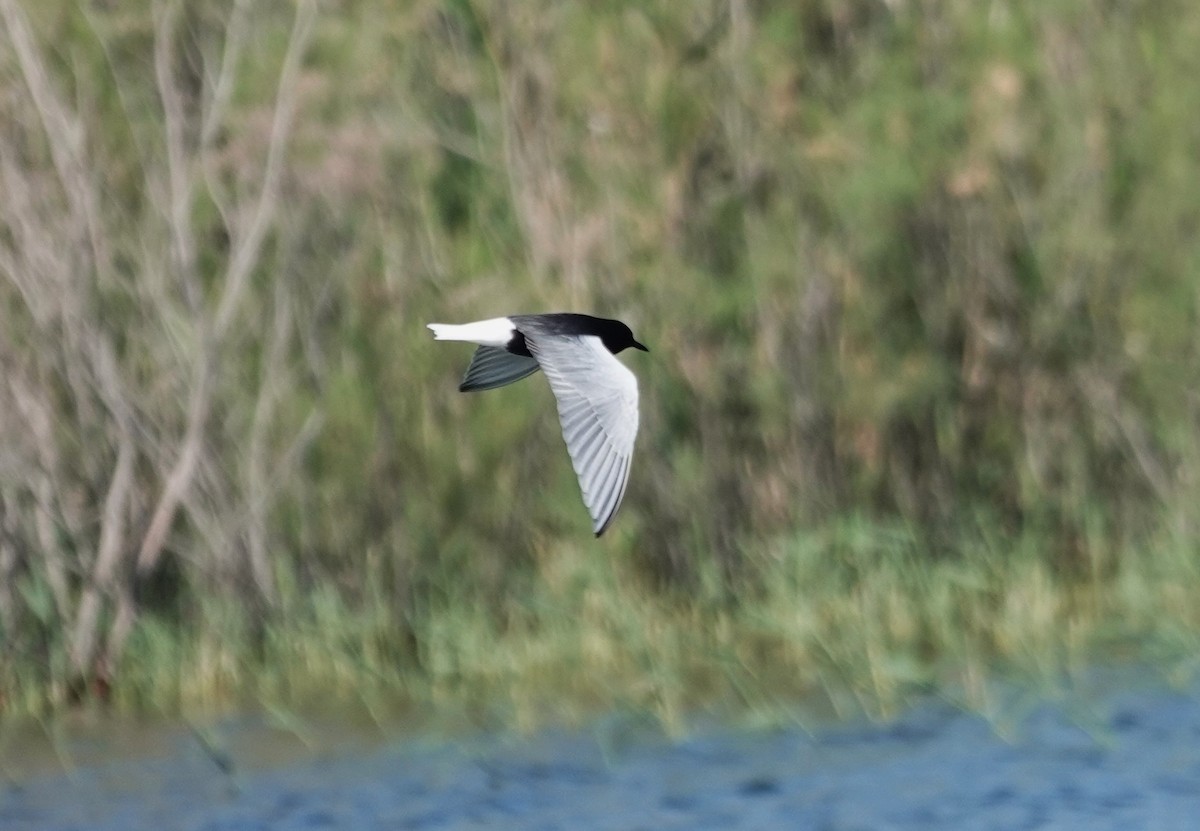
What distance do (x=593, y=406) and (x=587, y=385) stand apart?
96mm

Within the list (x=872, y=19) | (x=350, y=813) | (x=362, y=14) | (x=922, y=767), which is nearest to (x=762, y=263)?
(x=872, y=19)

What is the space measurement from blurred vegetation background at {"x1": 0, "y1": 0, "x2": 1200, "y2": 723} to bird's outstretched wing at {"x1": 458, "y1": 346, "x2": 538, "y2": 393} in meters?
1.14

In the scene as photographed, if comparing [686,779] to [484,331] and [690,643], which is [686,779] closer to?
[690,643]

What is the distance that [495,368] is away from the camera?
586 centimetres

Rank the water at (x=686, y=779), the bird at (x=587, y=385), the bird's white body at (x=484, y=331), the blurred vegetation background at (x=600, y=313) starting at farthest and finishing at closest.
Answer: the blurred vegetation background at (x=600, y=313), the water at (x=686, y=779), the bird's white body at (x=484, y=331), the bird at (x=587, y=385)

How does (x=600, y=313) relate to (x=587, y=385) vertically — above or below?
above

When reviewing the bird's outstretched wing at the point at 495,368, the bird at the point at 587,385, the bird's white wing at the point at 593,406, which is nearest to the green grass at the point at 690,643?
the bird's outstretched wing at the point at 495,368

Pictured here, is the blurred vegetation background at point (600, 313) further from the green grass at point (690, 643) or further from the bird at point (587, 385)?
the bird at point (587, 385)

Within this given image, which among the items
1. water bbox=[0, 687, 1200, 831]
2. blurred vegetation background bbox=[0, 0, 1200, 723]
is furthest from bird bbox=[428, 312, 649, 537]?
blurred vegetation background bbox=[0, 0, 1200, 723]

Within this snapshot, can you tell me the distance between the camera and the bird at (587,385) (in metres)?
4.59

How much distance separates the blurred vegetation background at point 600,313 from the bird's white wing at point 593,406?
6.01ft

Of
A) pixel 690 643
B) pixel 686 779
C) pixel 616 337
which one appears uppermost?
pixel 616 337

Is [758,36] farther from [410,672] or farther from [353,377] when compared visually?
[410,672]

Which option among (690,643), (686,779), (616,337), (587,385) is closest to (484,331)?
(587,385)
